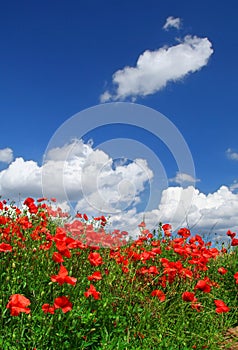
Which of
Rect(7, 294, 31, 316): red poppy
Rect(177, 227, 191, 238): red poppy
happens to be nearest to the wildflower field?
Rect(7, 294, 31, 316): red poppy

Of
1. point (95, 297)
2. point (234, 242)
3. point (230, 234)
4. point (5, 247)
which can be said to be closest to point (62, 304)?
point (95, 297)

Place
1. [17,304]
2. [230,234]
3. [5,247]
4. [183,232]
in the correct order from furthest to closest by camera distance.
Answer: [230,234] < [183,232] < [5,247] < [17,304]

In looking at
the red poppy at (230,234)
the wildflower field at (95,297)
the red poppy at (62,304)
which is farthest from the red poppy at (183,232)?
the red poppy at (62,304)

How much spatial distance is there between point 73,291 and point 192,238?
2.37 metres

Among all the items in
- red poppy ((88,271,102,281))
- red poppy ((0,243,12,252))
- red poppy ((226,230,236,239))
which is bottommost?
red poppy ((88,271,102,281))

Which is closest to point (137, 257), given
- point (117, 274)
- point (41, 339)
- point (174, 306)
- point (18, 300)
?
point (117, 274)

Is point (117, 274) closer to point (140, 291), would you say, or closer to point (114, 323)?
point (140, 291)

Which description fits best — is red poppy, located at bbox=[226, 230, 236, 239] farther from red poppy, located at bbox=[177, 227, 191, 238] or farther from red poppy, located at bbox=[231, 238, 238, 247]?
red poppy, located at bbox=[177, 227, 191, 238]

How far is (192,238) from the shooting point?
6.36m

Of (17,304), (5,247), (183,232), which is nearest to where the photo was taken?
(17,304)

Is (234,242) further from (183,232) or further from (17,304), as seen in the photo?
(17,304)

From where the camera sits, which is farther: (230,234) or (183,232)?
(230,234)

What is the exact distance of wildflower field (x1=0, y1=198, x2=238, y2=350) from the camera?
3.82m

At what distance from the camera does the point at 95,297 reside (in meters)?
3.86
